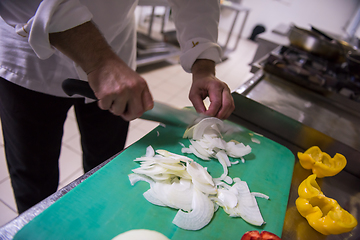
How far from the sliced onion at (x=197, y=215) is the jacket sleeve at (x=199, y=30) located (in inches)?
19.3

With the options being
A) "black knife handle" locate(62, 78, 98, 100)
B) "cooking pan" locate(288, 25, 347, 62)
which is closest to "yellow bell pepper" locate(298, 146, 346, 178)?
"black knife handle" locate(62, 78, 98, 100)

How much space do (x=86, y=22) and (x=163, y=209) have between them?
1.49 ft

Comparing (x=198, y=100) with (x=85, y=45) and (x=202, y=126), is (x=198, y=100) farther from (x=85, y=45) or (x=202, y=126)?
(x=85, y=45)

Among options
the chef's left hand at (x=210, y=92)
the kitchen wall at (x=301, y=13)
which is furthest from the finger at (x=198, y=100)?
the kitchen wall at (x=301, y=13)

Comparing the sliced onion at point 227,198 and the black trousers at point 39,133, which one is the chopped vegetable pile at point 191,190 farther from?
the black trousers at point 39,133

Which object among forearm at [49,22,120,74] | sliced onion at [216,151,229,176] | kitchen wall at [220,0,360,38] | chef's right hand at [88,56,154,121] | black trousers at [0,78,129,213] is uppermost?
kitchen wall at [220,0,360,38]

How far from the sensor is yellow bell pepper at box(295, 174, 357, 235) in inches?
19.6

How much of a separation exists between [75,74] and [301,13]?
6589 mm

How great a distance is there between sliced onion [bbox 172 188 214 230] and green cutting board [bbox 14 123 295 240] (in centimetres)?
1

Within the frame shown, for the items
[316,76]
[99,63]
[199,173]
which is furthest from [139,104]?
[316,76]

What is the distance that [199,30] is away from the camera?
0.81 meters

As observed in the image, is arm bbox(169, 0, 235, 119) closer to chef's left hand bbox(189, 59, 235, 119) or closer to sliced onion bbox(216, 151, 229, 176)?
chef's left hand bbox(189, 59, 235, 119)

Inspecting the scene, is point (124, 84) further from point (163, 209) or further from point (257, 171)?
point (257, 171)

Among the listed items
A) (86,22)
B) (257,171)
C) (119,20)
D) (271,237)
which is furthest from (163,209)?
(119,20)
